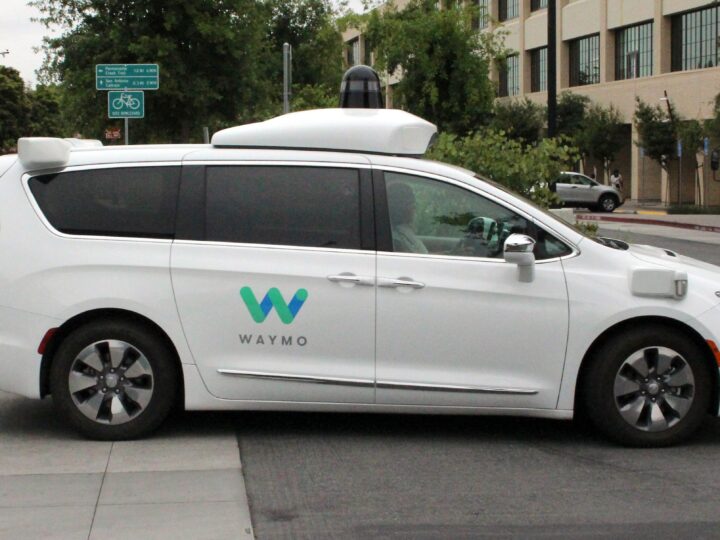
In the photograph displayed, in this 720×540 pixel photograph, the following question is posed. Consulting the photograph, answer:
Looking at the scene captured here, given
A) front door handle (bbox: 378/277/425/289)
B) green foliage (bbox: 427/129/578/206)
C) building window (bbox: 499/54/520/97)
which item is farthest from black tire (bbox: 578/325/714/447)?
building window (bbox: 499/54/520/97)

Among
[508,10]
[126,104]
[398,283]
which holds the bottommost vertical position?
[398,283]

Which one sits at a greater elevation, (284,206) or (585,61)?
(585,61)

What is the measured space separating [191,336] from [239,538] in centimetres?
199

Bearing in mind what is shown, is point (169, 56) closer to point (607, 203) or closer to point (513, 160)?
point (513, 160)

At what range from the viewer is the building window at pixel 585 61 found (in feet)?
184

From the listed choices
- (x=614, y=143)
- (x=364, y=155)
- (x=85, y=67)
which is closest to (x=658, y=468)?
(x=364, y=155)

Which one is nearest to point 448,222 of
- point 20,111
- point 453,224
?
point 453,224

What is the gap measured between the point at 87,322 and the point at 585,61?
52.7 m

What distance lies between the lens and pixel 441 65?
38.7 meters

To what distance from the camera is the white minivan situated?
6.87 meters

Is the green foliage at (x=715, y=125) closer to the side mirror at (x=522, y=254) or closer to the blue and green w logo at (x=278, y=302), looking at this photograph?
the side mirror at (x=522, y=254)

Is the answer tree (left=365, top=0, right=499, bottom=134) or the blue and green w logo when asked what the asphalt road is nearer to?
the blue and green w logo

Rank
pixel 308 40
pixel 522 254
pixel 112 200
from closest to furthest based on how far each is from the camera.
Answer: pixel 522 254
pixel 112 200
pixel 308 40

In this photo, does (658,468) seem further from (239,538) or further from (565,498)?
(239,538)
